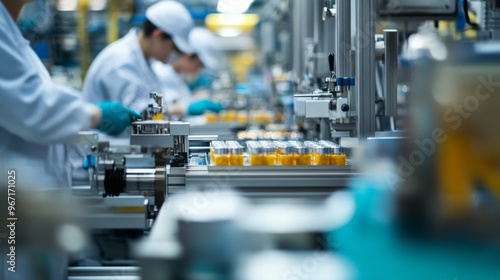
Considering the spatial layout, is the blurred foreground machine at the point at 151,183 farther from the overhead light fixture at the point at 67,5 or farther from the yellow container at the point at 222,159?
the overhead light fixture at the point at 67,5

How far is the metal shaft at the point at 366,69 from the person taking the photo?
7.34ft

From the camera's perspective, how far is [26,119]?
1.71 metres

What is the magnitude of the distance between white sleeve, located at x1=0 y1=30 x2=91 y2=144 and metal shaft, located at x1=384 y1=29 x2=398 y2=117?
3.90ft

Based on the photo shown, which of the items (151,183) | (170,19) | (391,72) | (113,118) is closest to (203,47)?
(170,19)

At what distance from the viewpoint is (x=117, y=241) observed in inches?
97.0

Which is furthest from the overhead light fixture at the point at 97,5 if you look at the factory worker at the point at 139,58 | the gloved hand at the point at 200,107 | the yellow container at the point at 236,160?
the yellow container at the point at 236,160

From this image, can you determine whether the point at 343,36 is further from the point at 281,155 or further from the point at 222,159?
the point at 222,159

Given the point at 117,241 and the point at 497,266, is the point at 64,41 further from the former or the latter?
the point at 497,266

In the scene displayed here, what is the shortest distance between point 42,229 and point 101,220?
0.28 m

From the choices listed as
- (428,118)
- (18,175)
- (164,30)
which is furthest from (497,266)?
(164,30)

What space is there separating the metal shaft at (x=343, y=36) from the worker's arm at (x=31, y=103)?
44.7 inches

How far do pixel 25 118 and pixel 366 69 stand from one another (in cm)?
125

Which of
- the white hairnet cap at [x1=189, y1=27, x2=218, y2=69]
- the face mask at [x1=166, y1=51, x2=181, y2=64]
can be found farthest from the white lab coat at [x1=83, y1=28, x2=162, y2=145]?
the white hairnet cap at [x1=189, y1=27, x2=218, y2=69]

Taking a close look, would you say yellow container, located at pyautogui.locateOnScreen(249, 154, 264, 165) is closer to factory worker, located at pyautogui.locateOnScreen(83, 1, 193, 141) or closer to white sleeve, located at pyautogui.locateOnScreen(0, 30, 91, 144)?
white sleeve, located at pyautogui.locateOnScreen(0, 30, 91, 144)
